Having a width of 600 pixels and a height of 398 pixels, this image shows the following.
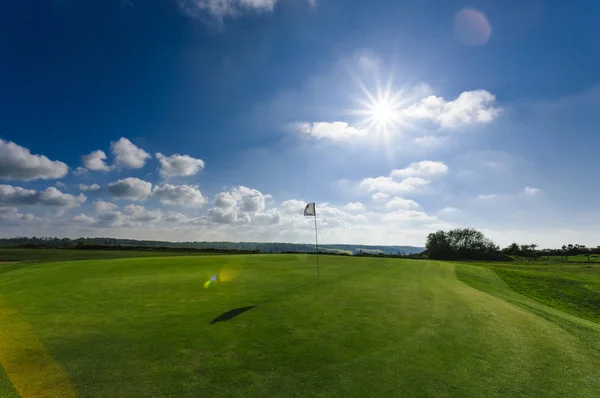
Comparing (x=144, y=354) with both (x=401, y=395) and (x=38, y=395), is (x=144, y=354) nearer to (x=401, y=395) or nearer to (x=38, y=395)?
(x=38, y=395)

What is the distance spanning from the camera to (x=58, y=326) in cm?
828

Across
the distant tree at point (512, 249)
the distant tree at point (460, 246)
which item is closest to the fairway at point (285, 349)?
the distant tree at point (460, 246)

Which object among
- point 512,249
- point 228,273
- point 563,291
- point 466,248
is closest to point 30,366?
point 228,273

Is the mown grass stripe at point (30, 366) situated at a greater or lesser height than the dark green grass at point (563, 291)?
greater

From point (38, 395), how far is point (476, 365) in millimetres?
8044

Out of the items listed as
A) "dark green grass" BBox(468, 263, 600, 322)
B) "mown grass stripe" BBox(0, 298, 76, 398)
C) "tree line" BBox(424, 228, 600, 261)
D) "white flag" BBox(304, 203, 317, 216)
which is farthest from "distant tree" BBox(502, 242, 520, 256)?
"mown grass stripe" BBox(0, 298, 76, 398)

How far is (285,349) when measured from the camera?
6809mm

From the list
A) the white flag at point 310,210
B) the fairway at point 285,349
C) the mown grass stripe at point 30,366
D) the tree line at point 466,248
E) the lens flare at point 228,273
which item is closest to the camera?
the mown grass stripe at point 30,366

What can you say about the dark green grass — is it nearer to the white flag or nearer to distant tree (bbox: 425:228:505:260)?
the white flag

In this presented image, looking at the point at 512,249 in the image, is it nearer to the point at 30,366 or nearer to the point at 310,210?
the point at 310,210

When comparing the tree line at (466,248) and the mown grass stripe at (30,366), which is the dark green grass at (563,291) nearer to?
Answer: the mown grass stripe at (30,366)

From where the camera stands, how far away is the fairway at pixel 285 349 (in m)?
5.23

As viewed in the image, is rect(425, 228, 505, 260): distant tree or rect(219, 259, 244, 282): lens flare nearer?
rect(219, 259, 244, 282): lens flare

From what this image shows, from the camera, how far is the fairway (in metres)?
5.23
